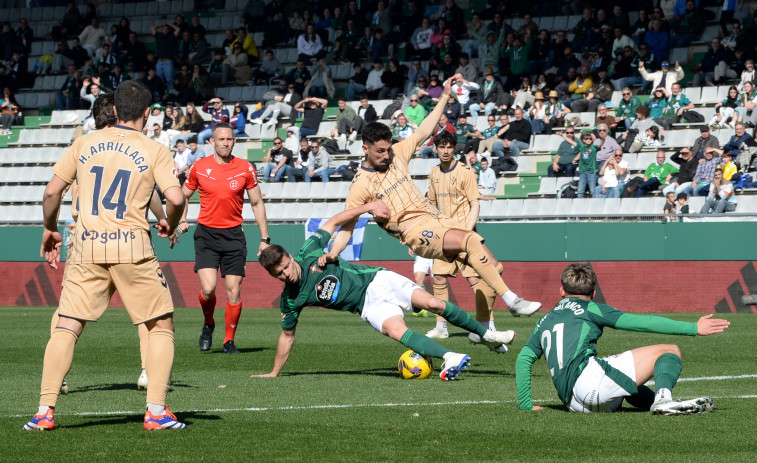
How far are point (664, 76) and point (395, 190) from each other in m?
15.1

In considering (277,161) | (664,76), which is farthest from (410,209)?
(277,161)

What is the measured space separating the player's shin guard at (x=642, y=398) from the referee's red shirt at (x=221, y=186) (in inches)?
239

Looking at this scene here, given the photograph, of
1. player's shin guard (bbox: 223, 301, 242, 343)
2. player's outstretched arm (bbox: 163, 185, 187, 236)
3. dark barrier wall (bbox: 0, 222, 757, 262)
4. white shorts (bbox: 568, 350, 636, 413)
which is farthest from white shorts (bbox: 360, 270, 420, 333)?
dark barrier wall (bbox: 0, 222, 757, 262)

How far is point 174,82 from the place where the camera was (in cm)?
3231

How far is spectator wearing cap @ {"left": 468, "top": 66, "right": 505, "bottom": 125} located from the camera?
88.1 ft

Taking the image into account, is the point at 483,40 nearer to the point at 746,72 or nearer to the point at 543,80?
the point at 543,80

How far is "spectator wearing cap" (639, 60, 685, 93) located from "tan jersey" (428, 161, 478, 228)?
469 inches

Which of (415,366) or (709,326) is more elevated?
(709,326)

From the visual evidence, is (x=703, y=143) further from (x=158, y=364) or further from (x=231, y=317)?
(x=158, y=364)

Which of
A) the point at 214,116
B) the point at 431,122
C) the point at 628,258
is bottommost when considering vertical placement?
the point at 628,258

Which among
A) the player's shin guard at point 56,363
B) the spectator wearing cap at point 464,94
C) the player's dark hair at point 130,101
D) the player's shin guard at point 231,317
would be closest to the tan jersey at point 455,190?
the player's shin guard at point 231,317

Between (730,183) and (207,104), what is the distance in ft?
49.7

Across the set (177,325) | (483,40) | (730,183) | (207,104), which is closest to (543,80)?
(483,40)

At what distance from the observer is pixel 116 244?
22.4 feet
